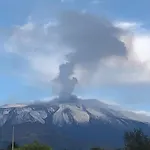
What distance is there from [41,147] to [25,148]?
10.6 feet

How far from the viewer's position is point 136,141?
366 feet

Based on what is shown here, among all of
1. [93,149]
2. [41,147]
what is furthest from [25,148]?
[93,149]

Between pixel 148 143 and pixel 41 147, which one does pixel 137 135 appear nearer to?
pixel 148 143

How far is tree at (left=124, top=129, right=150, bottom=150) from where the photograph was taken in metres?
109

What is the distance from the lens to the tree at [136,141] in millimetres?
108738

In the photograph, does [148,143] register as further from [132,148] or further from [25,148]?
[25,148]

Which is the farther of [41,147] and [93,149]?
[93,149]

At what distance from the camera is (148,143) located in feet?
355

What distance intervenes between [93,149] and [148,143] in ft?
45.5

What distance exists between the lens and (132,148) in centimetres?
10888

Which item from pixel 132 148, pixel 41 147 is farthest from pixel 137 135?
pixel 41 147

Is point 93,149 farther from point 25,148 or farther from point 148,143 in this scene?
point 25,148

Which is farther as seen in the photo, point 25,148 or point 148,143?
point 148,143

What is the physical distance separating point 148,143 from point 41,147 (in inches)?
1222
